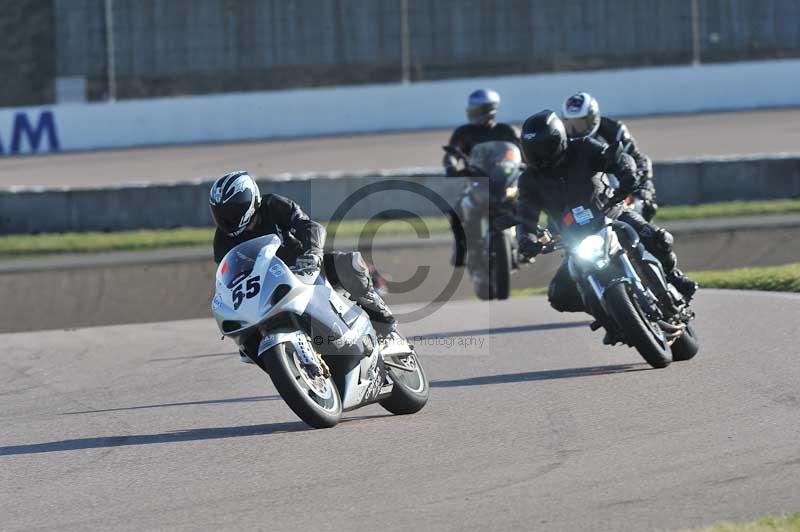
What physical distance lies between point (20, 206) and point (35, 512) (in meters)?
17.4

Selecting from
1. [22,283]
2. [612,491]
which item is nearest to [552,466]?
[612,491]

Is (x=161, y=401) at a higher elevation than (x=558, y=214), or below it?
below

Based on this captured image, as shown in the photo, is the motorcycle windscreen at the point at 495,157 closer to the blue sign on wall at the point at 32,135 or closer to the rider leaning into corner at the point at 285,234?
the rider leaning into corner at the point at 285,234

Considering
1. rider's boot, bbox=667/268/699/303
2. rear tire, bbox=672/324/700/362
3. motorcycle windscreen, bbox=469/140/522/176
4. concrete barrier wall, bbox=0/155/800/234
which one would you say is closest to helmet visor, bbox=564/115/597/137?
rider's boot, bbox=667/268/699/303

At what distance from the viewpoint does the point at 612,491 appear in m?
5.44

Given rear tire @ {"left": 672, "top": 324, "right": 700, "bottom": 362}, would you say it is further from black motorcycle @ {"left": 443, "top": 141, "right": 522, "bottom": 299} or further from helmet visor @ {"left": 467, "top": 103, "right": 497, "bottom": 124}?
helmet visor @ {"left": 467, "top": 103, "right": 497, "bottom": 124}

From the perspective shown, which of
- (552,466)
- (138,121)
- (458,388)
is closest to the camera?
(552,466)

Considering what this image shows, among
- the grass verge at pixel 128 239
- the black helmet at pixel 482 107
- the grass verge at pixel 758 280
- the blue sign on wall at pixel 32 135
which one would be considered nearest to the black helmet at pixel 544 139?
the grass verge at pixel 758 280

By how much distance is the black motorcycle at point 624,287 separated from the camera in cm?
814

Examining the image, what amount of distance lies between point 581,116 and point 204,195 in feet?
43.6

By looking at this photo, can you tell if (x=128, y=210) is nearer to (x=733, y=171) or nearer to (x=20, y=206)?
(x=20, y=206)

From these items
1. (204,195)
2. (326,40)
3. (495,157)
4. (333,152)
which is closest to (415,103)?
(333,152)

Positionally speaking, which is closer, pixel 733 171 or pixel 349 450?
pixel 349 450

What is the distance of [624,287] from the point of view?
8148 mm
